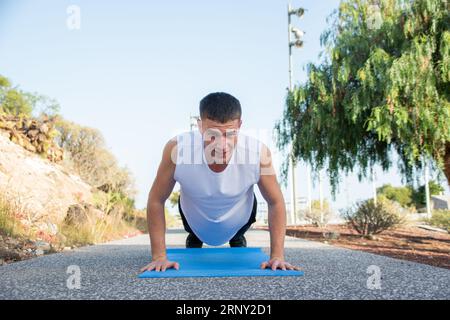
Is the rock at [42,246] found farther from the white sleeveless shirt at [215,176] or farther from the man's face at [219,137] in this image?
the man's face at [219,137]

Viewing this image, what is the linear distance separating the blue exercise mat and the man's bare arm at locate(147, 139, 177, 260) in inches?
8.2

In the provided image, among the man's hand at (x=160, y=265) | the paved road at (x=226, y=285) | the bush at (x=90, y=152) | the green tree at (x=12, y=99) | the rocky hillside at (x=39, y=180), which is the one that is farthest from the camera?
the green tree at (x=12, y=99)

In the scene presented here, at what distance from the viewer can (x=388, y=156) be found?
30.5 ft

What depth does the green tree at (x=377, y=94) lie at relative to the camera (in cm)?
736

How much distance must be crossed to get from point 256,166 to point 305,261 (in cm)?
180

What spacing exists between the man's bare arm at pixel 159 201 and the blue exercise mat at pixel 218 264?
0.21 m

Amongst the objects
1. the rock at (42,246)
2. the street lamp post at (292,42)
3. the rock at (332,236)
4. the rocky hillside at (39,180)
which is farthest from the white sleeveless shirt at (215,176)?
the street lamp post at (292,42)

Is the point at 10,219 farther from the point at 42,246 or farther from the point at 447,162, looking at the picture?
the point at 447,162

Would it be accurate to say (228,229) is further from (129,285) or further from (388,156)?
(388,156)

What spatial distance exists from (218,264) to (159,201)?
73cm

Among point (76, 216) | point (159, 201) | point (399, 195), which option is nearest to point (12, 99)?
point (76, 216)

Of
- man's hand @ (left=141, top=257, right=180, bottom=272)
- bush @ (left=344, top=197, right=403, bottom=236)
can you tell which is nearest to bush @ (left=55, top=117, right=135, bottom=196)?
bush @ (left=344, top=197, right=403, bottom=236)

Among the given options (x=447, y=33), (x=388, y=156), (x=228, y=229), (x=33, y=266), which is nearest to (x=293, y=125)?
(x=388, y=156)

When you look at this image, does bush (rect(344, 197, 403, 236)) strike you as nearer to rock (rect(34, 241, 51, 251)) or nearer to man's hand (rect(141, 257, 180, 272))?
rock (rect(34, 241, 51, 251))
